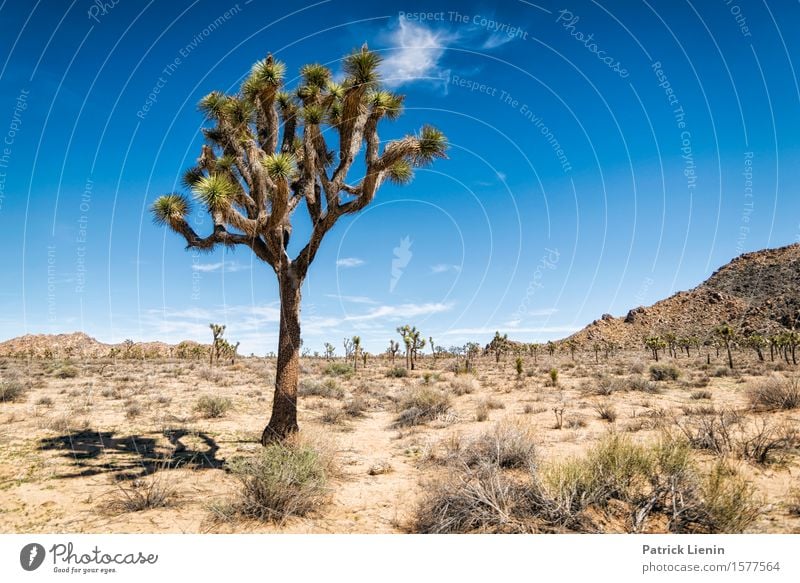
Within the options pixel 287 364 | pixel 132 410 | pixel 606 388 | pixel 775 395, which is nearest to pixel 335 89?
pixel 287 364

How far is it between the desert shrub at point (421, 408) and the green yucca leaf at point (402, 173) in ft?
23.4

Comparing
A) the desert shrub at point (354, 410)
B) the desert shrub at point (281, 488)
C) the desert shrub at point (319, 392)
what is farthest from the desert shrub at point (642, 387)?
the desert shrub at point (281, 488)

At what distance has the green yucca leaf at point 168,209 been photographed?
883 centimetres

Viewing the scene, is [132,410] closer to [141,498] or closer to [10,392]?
[10,392]

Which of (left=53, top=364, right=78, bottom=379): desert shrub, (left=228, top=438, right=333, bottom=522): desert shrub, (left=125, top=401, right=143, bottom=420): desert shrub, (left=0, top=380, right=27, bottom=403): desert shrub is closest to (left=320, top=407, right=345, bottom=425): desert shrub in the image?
(left=125, top=401, right=143, bottom=420): desert shrub

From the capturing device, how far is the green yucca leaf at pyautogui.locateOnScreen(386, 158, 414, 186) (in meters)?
10.3

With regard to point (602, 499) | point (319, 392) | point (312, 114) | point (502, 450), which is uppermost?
point (312, 114)

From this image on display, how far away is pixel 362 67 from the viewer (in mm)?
8844

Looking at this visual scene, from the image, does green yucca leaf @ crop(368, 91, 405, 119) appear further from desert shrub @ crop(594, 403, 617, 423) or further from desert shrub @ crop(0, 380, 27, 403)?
desert shrub @ crop(0, 380, 27, 403)

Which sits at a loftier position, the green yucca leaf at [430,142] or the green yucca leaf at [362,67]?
the green yucca leaf at [362,67]

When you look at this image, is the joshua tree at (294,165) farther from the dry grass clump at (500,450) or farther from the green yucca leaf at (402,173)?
the dry grass clump at (500,450)

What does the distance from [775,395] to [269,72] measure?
15.6 m
